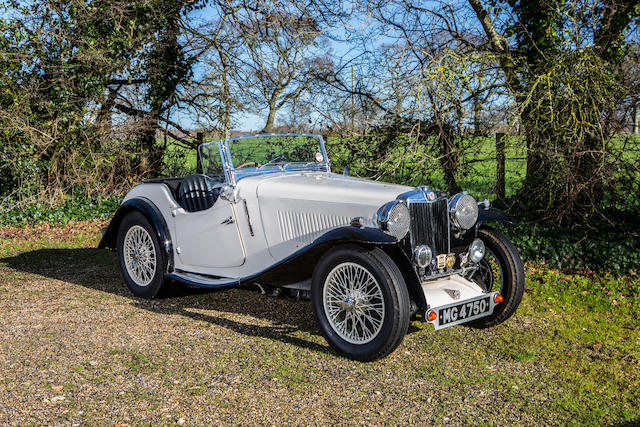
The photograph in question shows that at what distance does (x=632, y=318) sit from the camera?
529cm

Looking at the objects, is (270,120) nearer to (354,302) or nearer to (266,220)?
(266,220)

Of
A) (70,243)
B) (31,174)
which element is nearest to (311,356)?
(70,243)

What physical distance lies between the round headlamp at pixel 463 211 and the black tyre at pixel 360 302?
87 centimetres

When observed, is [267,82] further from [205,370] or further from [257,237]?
[205,370]

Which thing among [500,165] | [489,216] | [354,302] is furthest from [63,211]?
[489,216]

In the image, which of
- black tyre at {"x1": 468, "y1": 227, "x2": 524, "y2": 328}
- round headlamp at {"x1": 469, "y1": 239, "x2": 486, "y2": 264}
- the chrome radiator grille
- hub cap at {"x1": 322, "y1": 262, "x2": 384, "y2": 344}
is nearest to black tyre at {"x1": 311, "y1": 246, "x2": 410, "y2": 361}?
hub cap at {"x1": 322, "y1": 262, "x2": 384, "y2": 344}

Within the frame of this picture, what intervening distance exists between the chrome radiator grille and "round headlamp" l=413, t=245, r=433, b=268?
8 centimetres

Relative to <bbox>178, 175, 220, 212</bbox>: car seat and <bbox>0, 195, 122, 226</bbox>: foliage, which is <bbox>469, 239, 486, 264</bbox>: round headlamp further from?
<bbox>0, 195, 122, 226</bbox>: foliage

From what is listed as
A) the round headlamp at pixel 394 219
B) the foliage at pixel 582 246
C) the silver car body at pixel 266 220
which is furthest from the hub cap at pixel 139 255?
the foliage at pixel 582 246

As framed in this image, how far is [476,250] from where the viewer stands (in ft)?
15.2

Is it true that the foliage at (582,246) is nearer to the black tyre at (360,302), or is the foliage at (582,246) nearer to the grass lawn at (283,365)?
the grass lawn at (283,365)

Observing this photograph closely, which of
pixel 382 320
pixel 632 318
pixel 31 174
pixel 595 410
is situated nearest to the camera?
pixel 595 410

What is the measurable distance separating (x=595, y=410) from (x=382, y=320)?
4.59 feet

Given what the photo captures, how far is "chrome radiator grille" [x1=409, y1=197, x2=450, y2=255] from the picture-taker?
432 cm
